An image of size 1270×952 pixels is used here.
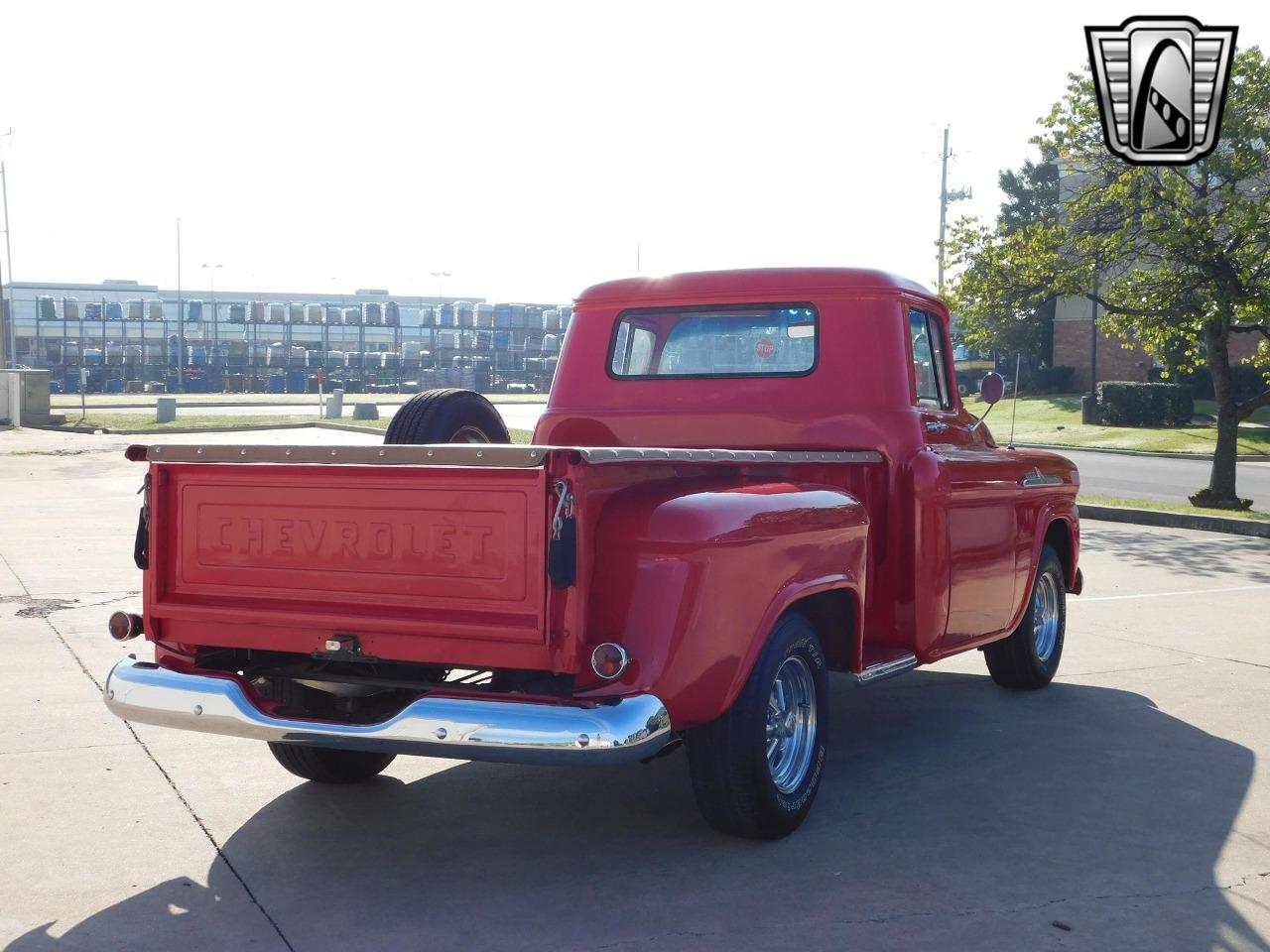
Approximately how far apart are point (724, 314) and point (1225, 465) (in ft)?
45.7

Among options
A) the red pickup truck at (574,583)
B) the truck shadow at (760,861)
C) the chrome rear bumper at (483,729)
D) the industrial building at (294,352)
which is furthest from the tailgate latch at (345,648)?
the industrial building at (294,352)

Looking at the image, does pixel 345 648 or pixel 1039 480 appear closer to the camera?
pixel 345 648

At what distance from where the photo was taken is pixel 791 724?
4.96 metres

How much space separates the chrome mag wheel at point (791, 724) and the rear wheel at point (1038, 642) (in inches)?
97.0

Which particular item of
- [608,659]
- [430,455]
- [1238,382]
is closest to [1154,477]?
[1238,382]

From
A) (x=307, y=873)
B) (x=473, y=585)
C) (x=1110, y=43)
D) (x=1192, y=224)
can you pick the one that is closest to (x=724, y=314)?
(x=473, y=585)

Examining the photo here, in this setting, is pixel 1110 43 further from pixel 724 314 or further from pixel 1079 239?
pixel 724 314

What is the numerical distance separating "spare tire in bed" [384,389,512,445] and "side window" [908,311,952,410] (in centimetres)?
189

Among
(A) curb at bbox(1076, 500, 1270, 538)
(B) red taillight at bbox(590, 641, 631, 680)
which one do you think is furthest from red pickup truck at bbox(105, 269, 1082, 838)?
(A) curb at bbox(1076, 500, 1270, 538)

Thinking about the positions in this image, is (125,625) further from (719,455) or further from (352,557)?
(719,455)

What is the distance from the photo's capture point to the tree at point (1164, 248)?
56.7 feet

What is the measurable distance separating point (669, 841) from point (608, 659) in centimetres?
102

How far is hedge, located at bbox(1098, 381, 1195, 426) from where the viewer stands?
37156 millimetres

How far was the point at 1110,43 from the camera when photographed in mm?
15750
